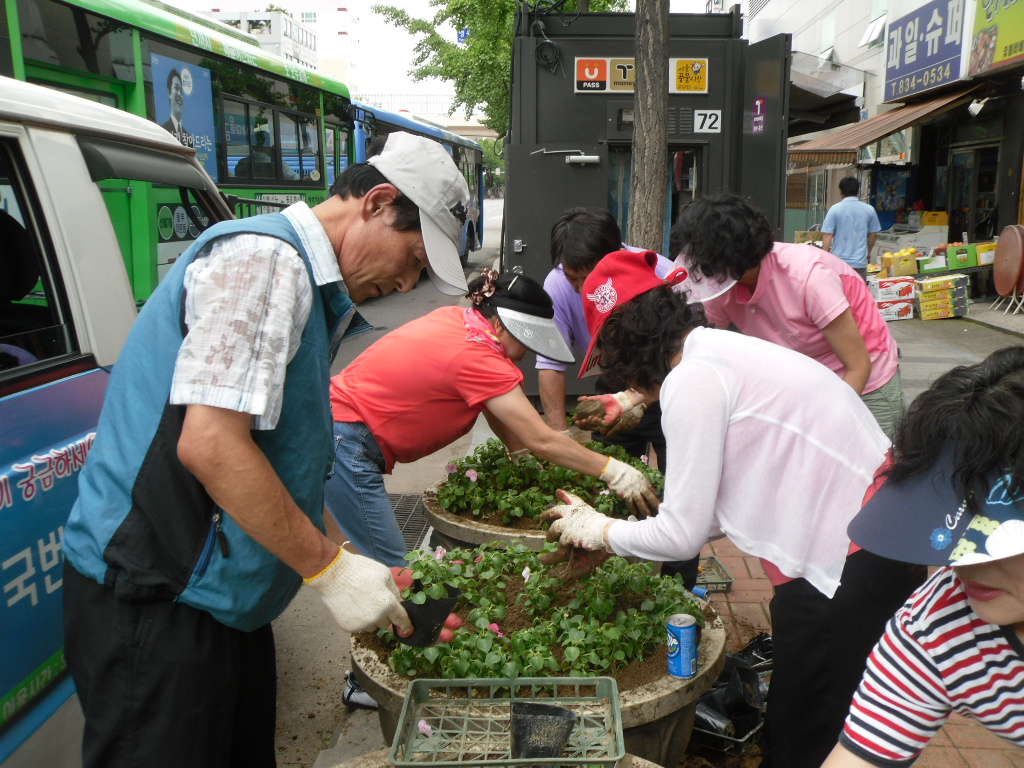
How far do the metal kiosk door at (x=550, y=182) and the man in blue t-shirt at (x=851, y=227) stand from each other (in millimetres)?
4601

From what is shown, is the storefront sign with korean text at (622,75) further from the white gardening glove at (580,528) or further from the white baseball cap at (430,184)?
the white baseball cap at (430,184)

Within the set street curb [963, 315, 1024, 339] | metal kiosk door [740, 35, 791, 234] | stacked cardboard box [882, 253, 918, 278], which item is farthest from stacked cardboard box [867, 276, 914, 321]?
metal kiosk door [740, 35, 791, 234]

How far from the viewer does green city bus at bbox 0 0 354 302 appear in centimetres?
392

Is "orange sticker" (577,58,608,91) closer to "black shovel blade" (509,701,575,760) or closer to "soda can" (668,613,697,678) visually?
"soda can" (668,613,697,678)

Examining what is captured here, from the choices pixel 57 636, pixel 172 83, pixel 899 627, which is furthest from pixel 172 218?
pixel 172 83

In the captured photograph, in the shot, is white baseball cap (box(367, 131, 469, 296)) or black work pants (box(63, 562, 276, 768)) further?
white baseball cap (box(367, 131, 469, 296))

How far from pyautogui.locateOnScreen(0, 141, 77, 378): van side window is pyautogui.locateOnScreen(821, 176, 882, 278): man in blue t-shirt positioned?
9.43 meters

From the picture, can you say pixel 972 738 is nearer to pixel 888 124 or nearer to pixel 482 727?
pixel 482 727

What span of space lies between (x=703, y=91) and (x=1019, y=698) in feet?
21.4

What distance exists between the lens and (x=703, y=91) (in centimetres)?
702

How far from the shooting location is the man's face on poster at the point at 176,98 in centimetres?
781

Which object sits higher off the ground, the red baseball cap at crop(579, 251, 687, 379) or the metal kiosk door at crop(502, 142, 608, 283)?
the metal kiosk door at crop(502, 142, 608, 283)

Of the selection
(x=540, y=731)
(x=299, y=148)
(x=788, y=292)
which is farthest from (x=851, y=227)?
(x=540, y=731)

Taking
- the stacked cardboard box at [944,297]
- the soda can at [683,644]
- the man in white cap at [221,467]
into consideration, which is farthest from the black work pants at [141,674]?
the stacked cardboard box at [944,297]
